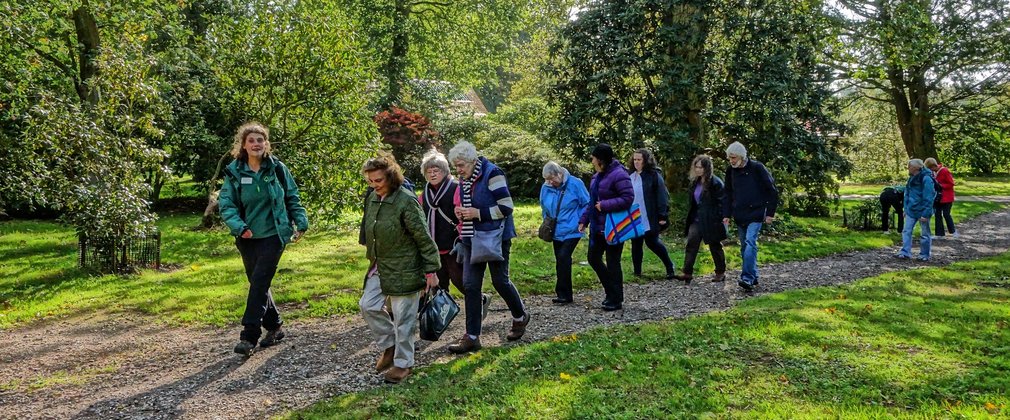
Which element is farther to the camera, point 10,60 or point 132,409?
point 10,60

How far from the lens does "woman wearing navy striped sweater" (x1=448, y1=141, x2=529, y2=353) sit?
5895 millimetres

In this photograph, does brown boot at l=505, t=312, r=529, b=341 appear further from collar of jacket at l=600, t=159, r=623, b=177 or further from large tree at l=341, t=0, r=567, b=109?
large tree at l=341, t=0, r=567, b=109

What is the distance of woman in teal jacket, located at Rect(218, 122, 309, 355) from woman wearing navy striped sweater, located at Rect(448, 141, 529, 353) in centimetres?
155

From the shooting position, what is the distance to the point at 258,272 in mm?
5953

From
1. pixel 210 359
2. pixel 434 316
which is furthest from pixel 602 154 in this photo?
pixel 210 359

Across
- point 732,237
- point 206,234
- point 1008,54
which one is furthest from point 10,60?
point 1008,54

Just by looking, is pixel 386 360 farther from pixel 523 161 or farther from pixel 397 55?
pixel 397 55

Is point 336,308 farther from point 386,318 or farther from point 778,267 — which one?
point 778,267

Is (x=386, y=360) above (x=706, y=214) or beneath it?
beneath

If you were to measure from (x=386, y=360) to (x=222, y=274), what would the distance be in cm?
630

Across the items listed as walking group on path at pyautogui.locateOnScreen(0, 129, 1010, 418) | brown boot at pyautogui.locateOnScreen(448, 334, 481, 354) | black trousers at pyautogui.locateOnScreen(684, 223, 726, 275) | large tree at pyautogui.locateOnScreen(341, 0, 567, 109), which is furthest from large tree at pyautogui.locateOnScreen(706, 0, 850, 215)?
large tree at pyautogui.locateOnScreen(341, 0, 567, 109)

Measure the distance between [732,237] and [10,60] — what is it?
1398 centimetres

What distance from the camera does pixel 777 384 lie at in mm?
5000

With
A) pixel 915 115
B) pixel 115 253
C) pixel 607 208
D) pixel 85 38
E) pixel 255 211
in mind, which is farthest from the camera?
pixel 915 115
